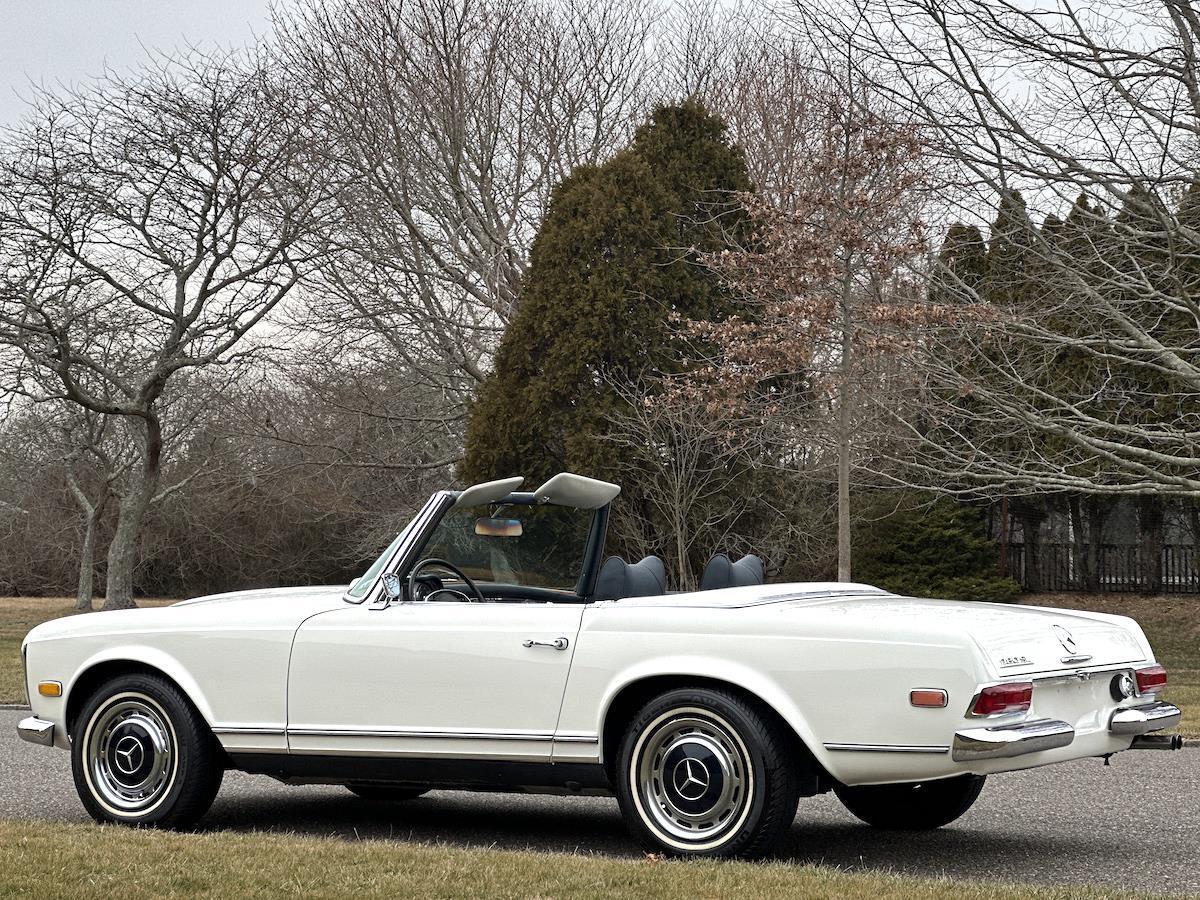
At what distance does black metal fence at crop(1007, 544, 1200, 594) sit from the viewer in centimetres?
3022

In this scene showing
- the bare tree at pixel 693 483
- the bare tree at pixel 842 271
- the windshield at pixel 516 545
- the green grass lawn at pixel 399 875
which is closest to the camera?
the green grass lawn at pixel 399 875

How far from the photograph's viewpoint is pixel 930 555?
29.4 m

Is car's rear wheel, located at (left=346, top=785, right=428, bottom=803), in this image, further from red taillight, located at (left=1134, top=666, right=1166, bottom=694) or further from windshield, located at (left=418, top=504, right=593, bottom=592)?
red taillight, located at (left=1134, top=666, right=1166, bottom=694)

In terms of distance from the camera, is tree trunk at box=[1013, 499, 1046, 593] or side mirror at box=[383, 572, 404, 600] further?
tree trunk at box=[1013, 499, 1046, 593]

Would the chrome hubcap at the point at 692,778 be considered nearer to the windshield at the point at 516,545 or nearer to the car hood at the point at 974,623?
the car hood at the point at 974,623

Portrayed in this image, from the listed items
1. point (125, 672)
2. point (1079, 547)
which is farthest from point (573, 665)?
point (1079, 547)

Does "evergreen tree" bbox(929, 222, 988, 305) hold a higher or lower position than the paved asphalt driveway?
higher

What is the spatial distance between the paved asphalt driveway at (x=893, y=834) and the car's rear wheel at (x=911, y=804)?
80mm

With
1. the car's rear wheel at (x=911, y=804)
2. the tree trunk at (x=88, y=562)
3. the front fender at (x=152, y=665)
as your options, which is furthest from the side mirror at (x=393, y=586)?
the tree trunk at (x=88, y=562)

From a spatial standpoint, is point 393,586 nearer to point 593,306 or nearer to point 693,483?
point 693,483

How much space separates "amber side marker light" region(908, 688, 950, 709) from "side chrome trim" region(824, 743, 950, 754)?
14cm

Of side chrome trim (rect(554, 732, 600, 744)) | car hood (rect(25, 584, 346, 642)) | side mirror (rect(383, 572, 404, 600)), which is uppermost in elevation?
side mirror (rect(383, 572, 404, 600))

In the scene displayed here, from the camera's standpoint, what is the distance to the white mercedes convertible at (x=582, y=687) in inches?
207

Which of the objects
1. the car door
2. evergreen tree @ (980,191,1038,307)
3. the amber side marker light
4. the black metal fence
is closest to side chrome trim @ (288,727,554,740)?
the car door
